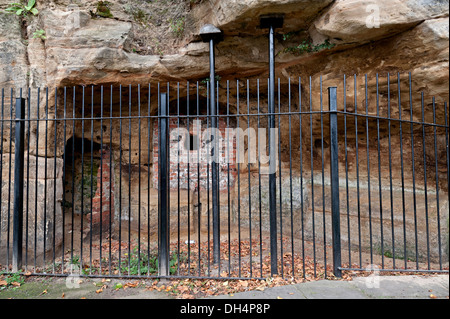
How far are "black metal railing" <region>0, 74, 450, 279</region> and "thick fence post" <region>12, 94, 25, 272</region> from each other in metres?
0.02

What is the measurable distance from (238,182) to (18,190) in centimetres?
340

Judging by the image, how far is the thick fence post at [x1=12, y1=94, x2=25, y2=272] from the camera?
385 cm

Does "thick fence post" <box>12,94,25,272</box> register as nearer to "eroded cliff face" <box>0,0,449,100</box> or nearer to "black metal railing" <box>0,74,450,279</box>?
"black metal railing" <box>0,74,450,279</box>

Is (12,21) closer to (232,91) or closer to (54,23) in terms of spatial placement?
(54,23)

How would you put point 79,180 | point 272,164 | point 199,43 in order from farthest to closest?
point 79,180, point 199,43, point 272,164

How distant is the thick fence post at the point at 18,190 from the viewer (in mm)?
3854

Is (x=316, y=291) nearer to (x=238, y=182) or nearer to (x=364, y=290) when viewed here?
(x=364, y=290)

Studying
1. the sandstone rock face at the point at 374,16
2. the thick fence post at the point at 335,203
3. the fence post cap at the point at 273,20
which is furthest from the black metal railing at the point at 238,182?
the fence post cap at the point at 273,20

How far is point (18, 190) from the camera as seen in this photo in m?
3.91

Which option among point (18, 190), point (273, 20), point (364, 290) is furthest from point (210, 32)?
point (364, 290)

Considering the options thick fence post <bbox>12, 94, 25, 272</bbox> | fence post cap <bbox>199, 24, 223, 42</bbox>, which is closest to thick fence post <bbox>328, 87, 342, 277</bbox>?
fence post cap <bbox>199, 24, 223, 42</bbox>

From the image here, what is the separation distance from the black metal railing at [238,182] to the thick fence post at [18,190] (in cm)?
2

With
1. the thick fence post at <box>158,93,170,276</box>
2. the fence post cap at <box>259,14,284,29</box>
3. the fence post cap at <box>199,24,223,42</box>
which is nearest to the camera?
the thick fence post at <box>158,93,170,276</box>

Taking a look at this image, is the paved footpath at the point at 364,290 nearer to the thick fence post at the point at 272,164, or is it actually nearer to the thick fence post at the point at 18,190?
the thick fence post at the point at 272,164
